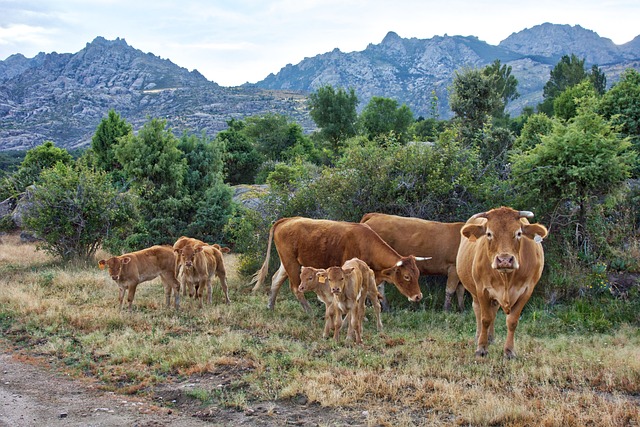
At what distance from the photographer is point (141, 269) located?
1253cm

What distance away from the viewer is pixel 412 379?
7348 millimetres

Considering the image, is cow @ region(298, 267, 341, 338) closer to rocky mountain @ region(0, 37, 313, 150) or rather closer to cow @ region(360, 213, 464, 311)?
cow @ region(360, 213, 464, 311)

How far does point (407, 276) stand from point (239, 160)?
3766cm

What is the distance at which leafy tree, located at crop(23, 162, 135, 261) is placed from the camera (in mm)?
19016

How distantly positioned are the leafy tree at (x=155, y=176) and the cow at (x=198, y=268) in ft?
39.6

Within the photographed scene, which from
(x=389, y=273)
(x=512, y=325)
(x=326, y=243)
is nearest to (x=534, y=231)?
(x=512, y=325)

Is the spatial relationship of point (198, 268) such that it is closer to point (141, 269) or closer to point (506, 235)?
point (141, 269)

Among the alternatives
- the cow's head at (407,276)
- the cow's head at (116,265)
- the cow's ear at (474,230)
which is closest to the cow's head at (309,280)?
the cow's head at (407,276)

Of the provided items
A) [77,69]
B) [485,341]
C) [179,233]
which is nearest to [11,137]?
[77,69]

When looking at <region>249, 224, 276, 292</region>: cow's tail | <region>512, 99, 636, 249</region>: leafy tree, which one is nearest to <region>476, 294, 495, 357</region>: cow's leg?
<region>512, 99, 636, 249</region>: leafy tree

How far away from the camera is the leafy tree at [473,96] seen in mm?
34344

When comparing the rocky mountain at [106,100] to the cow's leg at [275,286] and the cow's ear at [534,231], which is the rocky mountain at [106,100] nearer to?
the cow's leg at [275,286]

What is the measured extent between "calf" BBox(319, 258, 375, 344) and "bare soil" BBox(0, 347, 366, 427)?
2.24 meters

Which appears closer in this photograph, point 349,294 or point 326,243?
point 349,294
